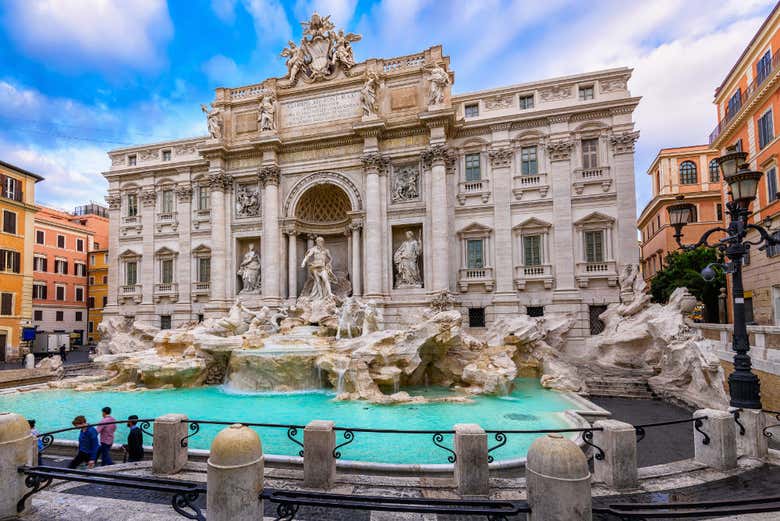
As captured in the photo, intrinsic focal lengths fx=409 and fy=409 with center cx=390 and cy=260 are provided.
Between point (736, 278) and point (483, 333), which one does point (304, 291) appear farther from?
point (736, 278)

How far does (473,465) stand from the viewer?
5.40 metres

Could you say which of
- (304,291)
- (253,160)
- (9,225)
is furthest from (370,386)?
(9,225)

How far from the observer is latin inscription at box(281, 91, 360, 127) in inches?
916

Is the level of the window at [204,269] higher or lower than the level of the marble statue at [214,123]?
lower

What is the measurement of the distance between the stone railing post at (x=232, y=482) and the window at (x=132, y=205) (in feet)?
93.7

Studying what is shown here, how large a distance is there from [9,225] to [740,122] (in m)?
44.0

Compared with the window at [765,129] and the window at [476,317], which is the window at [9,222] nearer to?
the window at [476,317]

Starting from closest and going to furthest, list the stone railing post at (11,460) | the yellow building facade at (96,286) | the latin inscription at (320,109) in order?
the stone railing post at (11,460) < the latin inscription at (320,109) < the yellow building facade at (96,286)

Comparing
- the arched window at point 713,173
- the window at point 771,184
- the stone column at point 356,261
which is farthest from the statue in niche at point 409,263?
the arched window at point 713,173

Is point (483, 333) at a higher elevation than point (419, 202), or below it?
below

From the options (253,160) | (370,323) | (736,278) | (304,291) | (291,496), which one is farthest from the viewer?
(253,160)

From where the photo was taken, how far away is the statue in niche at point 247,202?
80.3 ft

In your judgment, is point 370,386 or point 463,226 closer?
point 370,386

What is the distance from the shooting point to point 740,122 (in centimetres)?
2120
